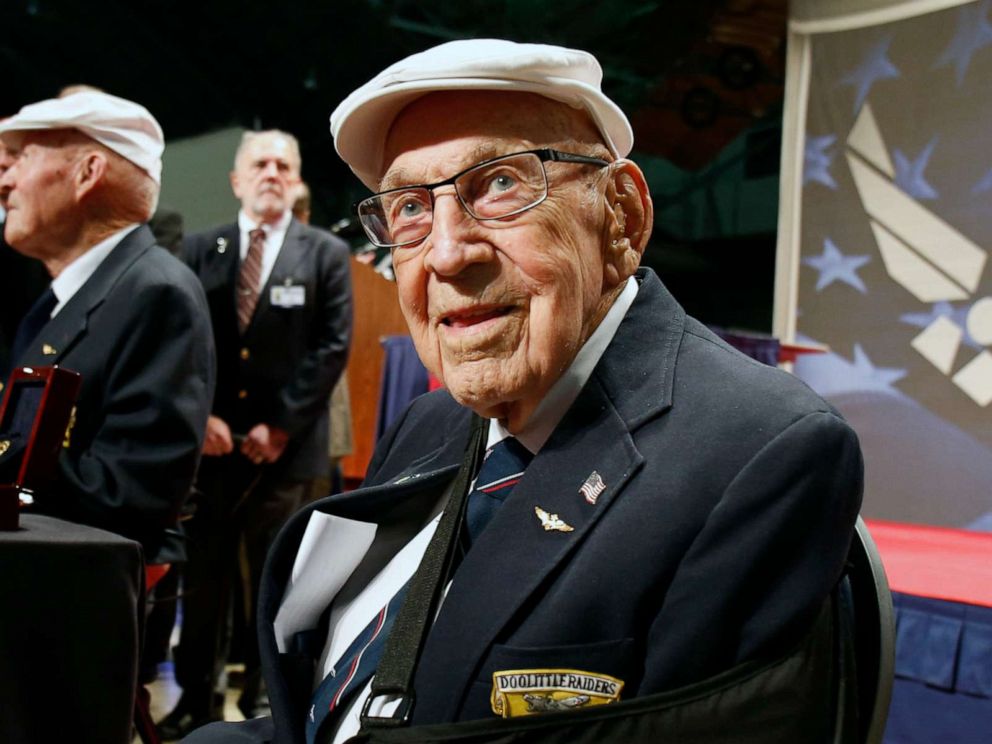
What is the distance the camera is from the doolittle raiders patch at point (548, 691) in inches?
39.6

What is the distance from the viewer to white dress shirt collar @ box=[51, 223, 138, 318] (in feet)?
8.37

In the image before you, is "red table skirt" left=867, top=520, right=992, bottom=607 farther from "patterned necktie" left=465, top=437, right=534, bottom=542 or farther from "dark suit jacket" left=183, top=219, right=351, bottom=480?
"dark suit jacket" left=183, top=219, right=351, bottom=480

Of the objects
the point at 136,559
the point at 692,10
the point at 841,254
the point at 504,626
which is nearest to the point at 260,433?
the point at 136,559

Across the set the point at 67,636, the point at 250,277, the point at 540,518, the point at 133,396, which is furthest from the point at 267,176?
the point at 540,518

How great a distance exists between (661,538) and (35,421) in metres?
1.42

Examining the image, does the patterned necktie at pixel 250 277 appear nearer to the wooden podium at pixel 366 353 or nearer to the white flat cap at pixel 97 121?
the white flat cap at pixel 97 121

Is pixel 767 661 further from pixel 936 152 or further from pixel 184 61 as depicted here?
pixel 184 61

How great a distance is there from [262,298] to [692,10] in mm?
5307

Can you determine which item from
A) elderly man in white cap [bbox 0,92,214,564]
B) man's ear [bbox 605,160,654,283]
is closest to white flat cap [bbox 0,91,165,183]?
elderly man in white cap [bbox 0,92,214,564]

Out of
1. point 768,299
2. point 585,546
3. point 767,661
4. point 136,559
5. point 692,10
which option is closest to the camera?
point 767,661

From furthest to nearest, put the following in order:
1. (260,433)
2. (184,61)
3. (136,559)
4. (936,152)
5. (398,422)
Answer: (184,61) < (936,152) < (260,433) < (136,559) < (398,422)

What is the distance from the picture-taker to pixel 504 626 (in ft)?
3.46

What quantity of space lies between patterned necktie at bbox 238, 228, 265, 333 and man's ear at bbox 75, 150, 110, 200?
1385 mm

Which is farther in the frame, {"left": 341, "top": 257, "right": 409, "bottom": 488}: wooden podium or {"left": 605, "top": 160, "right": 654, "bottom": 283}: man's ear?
{"left": 341, "top": 257, "right": 409, "bottom": 488}: wooden podium
